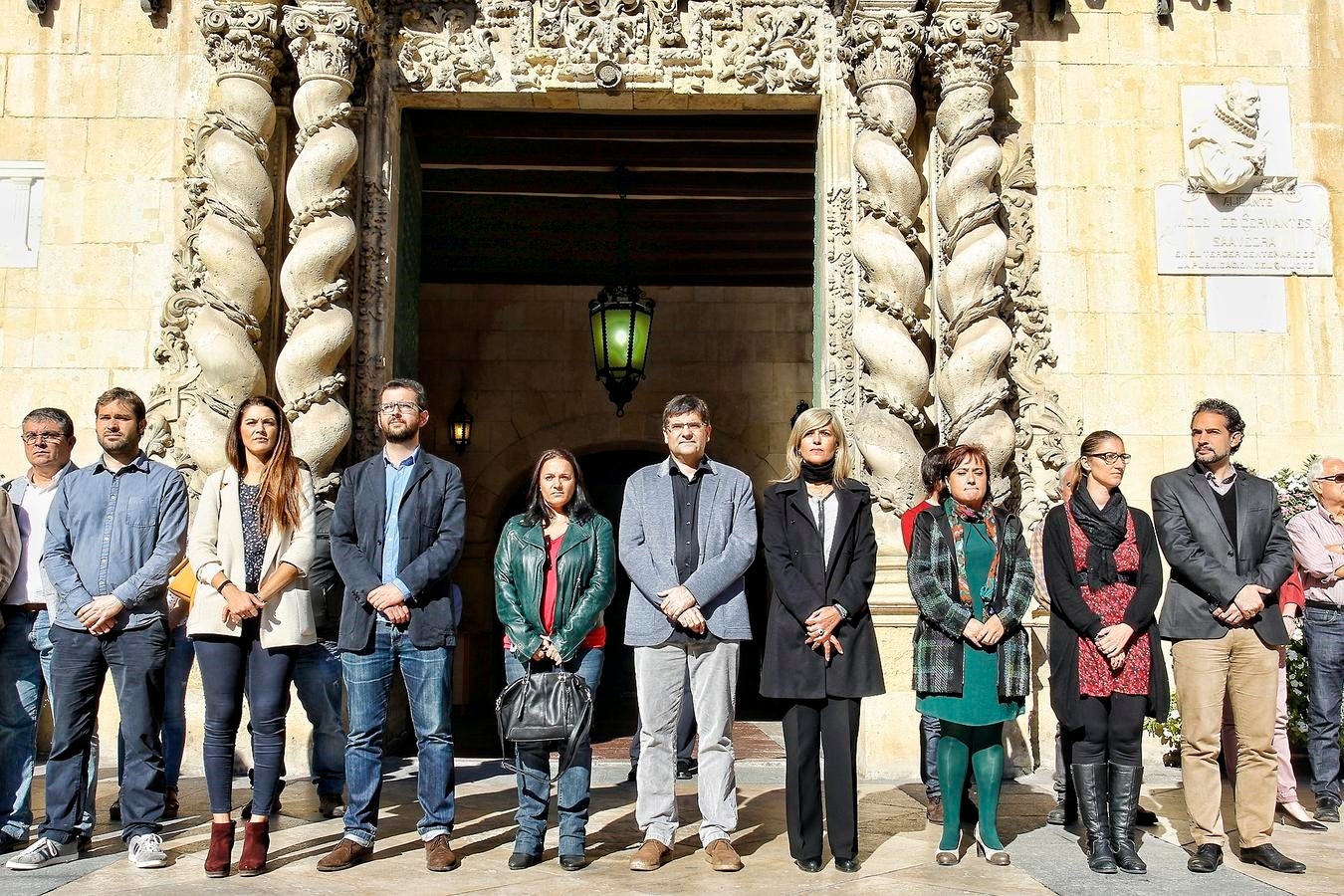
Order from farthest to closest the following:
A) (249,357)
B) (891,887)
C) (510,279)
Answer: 1. (510,279)
2. (249,357)
3. (891,887)

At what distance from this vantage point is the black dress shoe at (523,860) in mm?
4777

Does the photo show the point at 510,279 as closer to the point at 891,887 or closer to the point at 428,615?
the point at 428,615

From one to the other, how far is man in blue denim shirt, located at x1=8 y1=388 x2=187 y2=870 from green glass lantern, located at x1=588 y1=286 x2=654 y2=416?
17.1 feet

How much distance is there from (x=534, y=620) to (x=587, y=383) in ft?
30.7

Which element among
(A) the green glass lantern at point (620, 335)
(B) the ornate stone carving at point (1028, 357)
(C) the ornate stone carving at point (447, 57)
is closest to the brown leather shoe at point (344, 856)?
(B) the ornate stone carving at point (1028, 357)

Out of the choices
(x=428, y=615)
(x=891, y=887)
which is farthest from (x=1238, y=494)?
(x=428, y=615)

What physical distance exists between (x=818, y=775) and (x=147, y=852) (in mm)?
2605

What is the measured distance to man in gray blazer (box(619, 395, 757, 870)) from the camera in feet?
16.1

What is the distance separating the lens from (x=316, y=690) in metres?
5.97

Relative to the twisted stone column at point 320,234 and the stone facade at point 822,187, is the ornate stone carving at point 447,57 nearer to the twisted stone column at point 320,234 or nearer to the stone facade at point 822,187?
the stone facade at point 822,187

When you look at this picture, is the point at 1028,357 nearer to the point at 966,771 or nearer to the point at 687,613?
the point at 966,771

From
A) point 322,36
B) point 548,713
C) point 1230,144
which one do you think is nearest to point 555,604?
point 548,713

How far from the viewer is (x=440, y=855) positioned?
15.5 feet

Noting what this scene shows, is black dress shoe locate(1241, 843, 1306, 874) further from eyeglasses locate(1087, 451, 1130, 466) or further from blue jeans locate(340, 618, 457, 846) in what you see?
blue jeans locate(340, 618, 457, 846)
